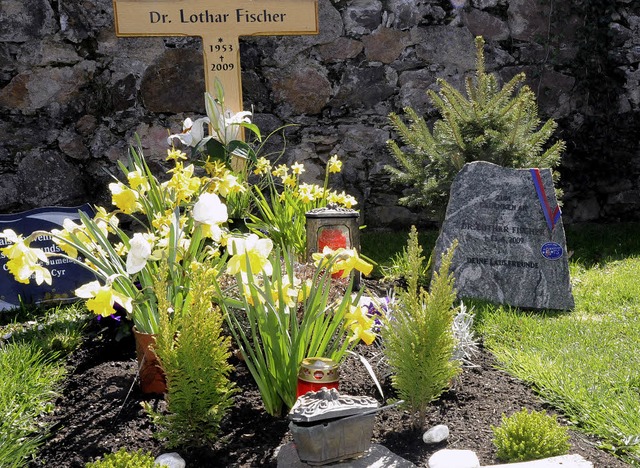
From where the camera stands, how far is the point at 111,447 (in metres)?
2.22

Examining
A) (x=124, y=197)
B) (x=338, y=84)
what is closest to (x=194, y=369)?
(x=124, y=197)

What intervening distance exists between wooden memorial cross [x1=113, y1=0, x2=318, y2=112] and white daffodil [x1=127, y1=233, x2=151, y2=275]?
8.98ft

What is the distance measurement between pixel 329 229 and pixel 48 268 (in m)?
1.72

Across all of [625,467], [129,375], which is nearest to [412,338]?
[625,467]

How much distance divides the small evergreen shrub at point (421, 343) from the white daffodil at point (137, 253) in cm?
84

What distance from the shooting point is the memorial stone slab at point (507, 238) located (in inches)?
148

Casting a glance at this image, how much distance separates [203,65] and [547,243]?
2681mm

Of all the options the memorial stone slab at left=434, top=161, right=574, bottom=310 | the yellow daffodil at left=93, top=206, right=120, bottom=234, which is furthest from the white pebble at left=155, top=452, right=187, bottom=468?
the memorial stone slab at left=434, top=161, right=574, bottom=310

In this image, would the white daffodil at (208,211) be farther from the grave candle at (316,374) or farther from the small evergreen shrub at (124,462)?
the small evergreen shrub at (124,462)

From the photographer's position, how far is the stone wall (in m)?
4.81

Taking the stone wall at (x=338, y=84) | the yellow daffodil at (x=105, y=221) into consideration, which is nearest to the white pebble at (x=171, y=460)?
the yellow daffodil at (x=105, y=221)

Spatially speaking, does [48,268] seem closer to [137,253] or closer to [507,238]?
[137,253]

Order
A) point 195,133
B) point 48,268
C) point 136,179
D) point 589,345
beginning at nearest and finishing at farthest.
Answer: point 136,179 < point 589,345 < point 195,133 < point 48,268

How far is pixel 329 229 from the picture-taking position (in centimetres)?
375
